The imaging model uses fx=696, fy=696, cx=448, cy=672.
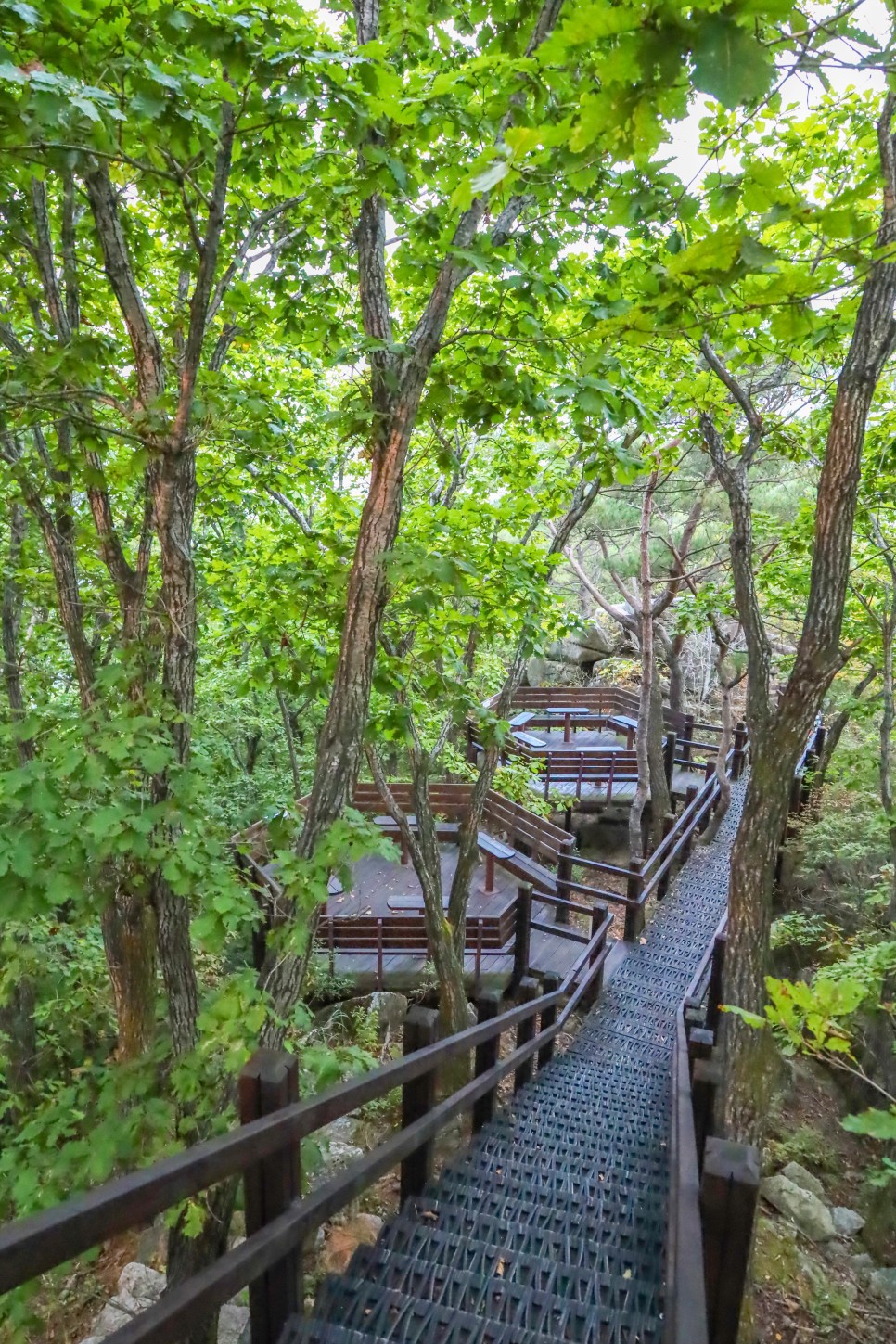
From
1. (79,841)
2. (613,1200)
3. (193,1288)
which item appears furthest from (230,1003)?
(613,1200)

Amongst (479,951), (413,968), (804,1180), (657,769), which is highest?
(657,769)

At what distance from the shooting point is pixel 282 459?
5469mm

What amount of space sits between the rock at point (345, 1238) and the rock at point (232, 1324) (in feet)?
1.87

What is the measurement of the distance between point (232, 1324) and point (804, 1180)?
5.53 metres

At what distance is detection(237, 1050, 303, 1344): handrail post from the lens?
180cm

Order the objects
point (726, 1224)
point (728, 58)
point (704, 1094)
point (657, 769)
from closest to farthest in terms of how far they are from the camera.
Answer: point (728, 58), point (726, 1224), point (704, 1094), point (657, 769)

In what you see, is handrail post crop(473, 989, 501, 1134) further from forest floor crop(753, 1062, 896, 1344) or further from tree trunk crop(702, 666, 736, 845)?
tree trunk crop(702, 666, 736, 845)

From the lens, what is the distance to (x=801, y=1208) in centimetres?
634

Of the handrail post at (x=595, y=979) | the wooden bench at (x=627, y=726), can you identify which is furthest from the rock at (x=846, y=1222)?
the wooden bench at (x=627, y=726)

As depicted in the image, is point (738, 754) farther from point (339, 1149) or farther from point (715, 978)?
point (339, 1149)

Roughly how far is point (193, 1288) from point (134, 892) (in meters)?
2.37

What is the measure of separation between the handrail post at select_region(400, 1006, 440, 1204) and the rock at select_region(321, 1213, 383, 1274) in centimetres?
296

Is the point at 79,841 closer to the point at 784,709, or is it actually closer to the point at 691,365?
the point at 784,709

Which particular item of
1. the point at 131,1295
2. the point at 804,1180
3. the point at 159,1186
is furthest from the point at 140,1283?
the point at 804,1180
